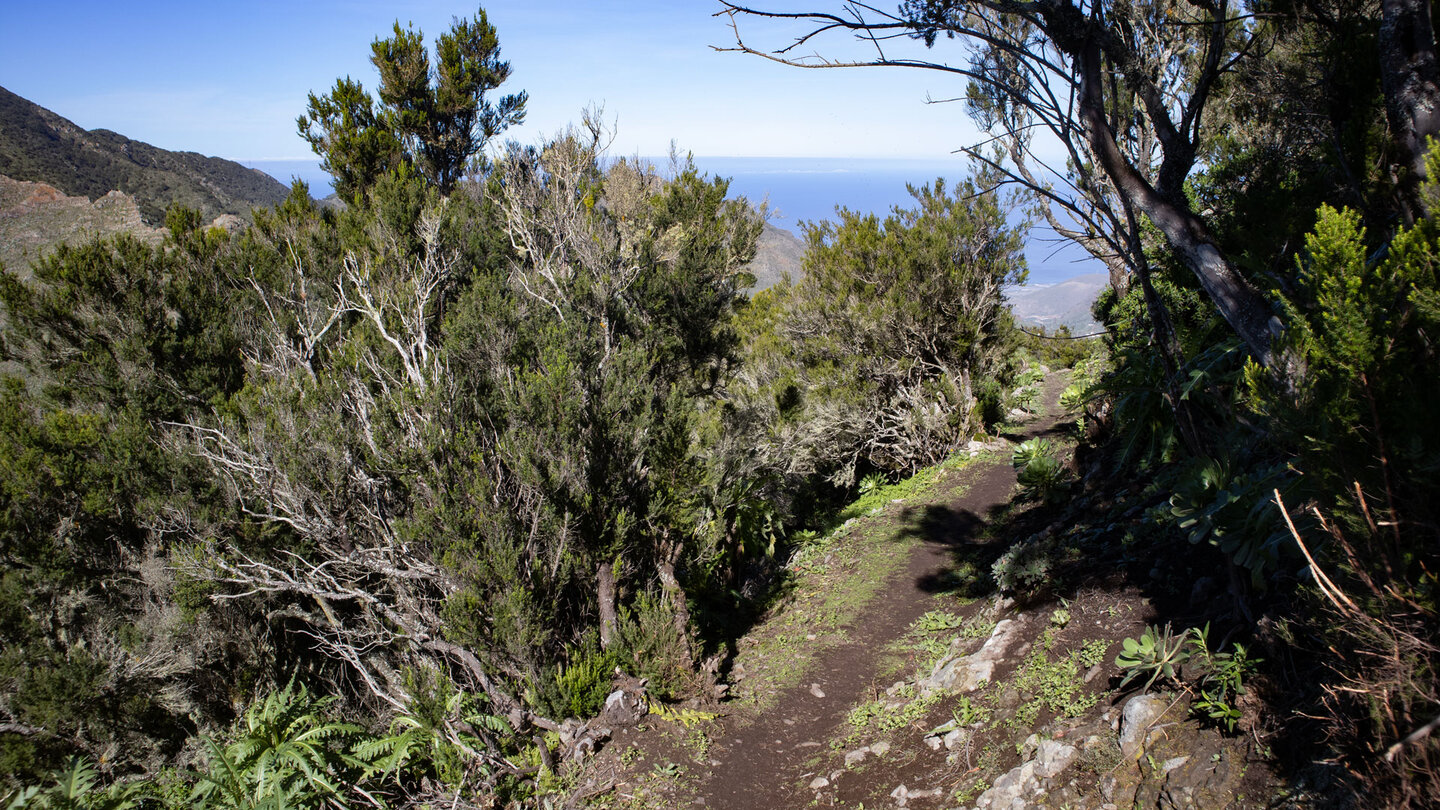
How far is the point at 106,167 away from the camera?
119ft

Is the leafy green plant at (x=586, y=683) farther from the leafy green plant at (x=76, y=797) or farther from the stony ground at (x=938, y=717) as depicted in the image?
the leafy green plant at (x=76, y=797)

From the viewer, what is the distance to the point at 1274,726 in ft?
7.87

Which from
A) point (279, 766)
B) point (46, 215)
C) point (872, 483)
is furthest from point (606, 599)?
point (46, 215)

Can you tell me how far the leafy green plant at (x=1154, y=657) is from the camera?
291 centimetres

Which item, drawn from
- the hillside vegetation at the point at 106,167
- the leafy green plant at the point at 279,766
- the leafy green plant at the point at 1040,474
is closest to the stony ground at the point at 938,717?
the leafy green plant at the point at 1040,474

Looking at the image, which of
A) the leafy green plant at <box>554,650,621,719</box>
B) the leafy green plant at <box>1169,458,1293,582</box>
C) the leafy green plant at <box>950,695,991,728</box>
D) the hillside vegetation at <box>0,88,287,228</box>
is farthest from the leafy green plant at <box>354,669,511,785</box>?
the hillside vegetation at <box>0,88,287,228</box>

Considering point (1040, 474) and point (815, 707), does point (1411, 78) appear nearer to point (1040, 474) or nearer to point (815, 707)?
point (815, 707)

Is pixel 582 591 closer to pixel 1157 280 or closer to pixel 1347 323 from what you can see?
pixel 1347 323

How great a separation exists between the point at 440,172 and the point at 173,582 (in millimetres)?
11622

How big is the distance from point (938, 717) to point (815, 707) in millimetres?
1402

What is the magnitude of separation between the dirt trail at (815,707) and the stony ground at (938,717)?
0.02 m

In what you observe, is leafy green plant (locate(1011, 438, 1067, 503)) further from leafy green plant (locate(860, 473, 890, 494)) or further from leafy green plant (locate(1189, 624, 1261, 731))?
leafy green plant (locate(1189, 624, 1261, 731))

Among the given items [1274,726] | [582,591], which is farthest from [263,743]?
[1274,726]

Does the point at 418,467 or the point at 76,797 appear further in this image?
the point at 418,467
